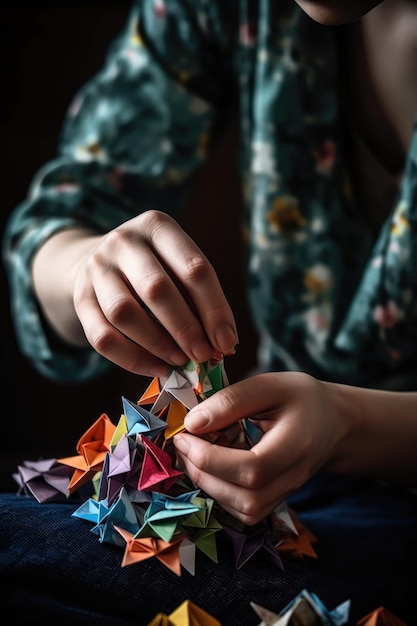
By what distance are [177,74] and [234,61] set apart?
0.06 m

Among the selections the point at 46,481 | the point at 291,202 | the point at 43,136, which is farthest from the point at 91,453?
the point at 43,136

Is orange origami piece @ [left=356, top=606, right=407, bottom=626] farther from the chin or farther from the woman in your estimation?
the chin

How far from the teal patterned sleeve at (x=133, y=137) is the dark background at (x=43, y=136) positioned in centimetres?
33

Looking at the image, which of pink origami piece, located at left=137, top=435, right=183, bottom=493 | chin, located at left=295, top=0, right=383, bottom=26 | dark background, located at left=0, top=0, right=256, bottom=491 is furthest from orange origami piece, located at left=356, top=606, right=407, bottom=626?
dark background, located at left=0, top=0, right=256, bottom=491

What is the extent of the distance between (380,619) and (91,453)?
16 centimetres

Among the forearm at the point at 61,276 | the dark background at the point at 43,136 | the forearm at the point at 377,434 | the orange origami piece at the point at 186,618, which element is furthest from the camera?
the dark background at the point at 43,136

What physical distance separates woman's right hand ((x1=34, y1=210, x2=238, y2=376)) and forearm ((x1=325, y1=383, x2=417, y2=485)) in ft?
0.33

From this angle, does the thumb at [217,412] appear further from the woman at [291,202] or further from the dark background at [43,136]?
the dark background at [43,136]

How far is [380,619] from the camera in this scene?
1.08 ft

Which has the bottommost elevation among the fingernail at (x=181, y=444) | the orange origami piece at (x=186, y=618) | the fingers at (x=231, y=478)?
the orange origami piece at (x=186, y=618)

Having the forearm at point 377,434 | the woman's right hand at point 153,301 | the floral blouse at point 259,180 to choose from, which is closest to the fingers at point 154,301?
the woman's right hand at point 153,301

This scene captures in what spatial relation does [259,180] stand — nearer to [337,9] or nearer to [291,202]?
[291,202]

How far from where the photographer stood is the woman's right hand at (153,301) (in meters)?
0.34

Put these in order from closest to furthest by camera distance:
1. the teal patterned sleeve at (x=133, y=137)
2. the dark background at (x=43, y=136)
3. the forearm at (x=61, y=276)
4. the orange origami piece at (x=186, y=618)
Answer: the orange origami piece at (x=186, y=618)
the forearm at (x=61, y=276)
the teal patterned sleeve at (x=133, y=137)
the dark background at (x=43, y=136)
